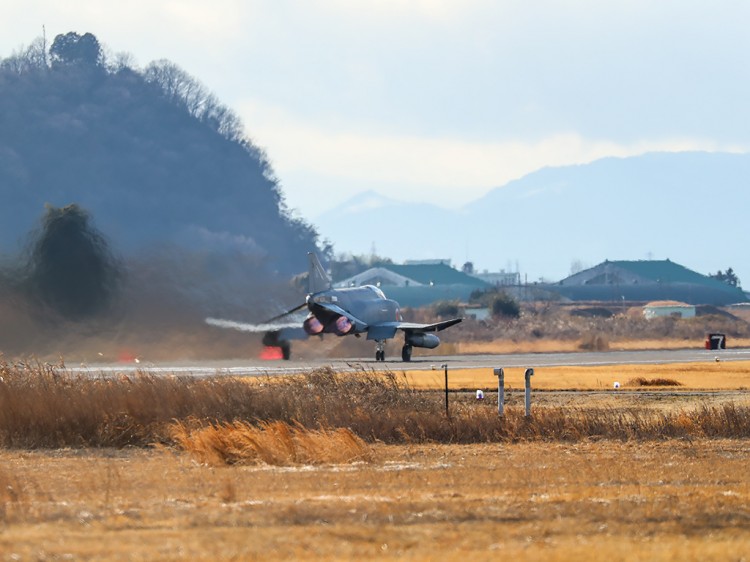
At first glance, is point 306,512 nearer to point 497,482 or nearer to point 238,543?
point 238,543

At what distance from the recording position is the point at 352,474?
994 inches

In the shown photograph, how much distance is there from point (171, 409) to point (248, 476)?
39.1ft

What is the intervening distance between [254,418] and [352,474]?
11295mm

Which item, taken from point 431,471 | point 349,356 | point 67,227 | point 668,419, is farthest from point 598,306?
point 431,471

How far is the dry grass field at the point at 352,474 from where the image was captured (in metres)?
17.1

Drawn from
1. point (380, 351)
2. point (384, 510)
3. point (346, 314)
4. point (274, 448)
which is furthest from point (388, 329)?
point (384, 510)

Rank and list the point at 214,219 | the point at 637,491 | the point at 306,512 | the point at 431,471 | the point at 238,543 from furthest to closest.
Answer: the point at 214,219 → the point at 431,471 → the point at 637,491 → the point at 306,512 → the point at 238,543

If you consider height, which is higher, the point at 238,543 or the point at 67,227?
the point at 67,227

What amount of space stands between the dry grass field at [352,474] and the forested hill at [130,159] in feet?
81.1

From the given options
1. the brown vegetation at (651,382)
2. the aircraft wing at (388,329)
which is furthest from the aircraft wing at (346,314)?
the brown vegetation at (651,382)

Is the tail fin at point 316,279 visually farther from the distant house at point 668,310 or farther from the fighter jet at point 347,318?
the distant house at point 668,310

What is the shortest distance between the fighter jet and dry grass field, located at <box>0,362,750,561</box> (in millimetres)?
25059

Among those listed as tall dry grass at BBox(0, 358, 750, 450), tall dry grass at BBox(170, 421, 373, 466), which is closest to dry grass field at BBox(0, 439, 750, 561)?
tall dry grass at BBox(170, 421, 373, 466)

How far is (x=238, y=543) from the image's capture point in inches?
663
